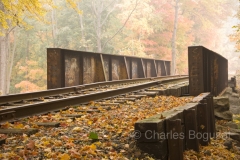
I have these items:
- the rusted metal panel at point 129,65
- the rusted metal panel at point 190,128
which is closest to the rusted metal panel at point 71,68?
the rusted metal panel at point 129,65

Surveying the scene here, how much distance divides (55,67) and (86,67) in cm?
231

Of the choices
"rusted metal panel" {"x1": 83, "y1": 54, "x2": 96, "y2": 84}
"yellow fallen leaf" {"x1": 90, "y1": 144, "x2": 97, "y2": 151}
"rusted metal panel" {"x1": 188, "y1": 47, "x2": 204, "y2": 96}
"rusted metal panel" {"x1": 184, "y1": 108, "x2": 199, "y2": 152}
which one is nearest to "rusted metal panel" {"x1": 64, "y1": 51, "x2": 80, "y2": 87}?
"rusted metal panel" {"x1": 83, "y1": 54, "x2": 96, "y2": 84}

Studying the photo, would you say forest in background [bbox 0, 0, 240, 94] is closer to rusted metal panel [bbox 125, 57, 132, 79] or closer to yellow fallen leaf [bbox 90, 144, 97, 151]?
rusted metal panel [bbox 125, 57, 132, 79]

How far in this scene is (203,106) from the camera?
20.7ft

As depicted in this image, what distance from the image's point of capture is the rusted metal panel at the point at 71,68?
11.8m

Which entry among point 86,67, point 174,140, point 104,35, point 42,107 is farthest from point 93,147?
point 104,35

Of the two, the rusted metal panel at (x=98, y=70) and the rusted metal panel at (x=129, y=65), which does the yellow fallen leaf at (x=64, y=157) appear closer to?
the rusted metal panel at (x=98, y=70)

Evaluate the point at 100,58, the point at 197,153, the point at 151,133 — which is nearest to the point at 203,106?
the point at 197,153

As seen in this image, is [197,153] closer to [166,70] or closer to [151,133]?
[151,133]

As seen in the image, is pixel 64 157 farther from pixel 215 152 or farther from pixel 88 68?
pixel 88 68

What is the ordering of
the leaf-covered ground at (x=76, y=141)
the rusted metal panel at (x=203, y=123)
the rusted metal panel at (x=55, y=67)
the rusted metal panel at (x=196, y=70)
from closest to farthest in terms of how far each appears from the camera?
1. the leaf-covered ground at (x=76, y=141)
2. the rusted metal panel at (x=203, y=123)
3. the rusted metal panel at (x=196, y=70)
4. the rusted metal panel at (x=55, y=67)

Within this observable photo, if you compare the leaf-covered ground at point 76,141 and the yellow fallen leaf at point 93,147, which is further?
the yellow fallen leaf at point 93,147

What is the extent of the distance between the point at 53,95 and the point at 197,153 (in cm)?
472

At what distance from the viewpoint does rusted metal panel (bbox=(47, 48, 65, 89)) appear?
11.1 meters
